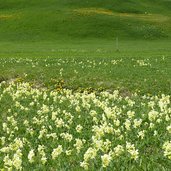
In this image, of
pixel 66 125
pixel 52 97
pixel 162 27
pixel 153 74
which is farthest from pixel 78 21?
pixel 66 125

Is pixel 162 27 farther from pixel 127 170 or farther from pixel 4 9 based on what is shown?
pixel 127 170

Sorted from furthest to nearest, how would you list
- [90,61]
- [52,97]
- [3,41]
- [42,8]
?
[42,8]
[3,41]
[90,61]
[52,97]

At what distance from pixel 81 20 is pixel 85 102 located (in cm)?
5557

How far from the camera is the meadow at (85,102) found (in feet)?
34.0

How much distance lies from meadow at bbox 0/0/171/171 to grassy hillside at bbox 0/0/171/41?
0.20 metres

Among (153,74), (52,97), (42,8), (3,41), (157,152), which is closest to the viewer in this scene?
(157,152)

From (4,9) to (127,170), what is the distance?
260ft

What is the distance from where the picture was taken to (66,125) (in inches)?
516

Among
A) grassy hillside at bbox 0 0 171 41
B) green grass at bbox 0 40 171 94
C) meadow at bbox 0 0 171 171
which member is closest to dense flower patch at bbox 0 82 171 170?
meadow at bbox 0 0 171 171

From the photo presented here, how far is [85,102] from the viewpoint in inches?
641

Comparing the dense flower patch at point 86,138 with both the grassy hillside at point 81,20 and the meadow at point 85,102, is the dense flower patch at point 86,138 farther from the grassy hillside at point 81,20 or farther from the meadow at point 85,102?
the grassy hillside at point 81,20

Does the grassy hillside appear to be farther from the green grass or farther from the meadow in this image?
the green grass

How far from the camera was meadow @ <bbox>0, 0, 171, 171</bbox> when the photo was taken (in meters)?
10.4

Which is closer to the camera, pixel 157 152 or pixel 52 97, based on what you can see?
pixel 157 152
